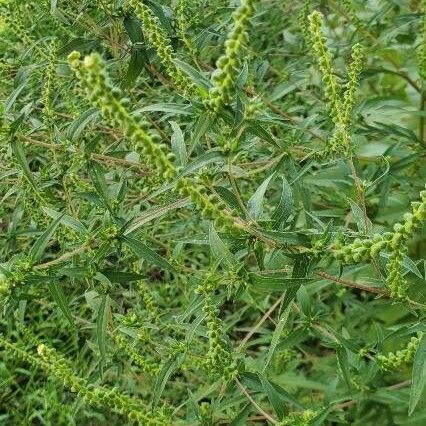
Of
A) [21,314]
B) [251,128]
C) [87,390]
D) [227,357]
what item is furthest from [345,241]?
[21,314]

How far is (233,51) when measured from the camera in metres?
0.97

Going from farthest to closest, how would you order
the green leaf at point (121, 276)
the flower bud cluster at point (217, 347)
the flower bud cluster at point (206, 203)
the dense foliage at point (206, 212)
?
the green leaf at point (121, 276) → the flower bud cluster at point (217, 347) → the dense foliage at point (206, 212) → the flower bud cluster at point (206, 203)

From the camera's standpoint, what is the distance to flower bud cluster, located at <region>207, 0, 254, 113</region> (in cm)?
95

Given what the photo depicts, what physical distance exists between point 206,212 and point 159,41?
22.5 inches

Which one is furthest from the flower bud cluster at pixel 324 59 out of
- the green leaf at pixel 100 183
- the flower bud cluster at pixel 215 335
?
the green leaf at pixel 100 183

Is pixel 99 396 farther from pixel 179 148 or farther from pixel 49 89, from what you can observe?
pixel 49 89

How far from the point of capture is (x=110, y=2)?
2.07 m

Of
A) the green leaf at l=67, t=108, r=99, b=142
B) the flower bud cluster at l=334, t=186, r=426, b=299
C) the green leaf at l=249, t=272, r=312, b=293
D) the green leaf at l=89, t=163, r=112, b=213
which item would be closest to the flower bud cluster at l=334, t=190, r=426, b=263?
the flower bud cluster at l=334, t=186, r=426, b=299

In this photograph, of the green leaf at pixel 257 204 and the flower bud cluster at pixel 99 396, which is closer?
the green leaf at pixel 257 204

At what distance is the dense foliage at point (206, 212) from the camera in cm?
130

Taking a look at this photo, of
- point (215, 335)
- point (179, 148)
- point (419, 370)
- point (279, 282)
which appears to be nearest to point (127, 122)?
point (179, 148)

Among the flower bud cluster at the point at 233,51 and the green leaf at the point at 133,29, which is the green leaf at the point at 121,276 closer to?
the flower bud cluster at the point at 233,51

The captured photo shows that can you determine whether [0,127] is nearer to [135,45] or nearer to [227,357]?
[135,45]

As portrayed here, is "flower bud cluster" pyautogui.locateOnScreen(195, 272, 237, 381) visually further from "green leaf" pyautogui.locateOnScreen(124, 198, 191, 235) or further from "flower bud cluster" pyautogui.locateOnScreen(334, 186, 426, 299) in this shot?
"flower bud cluster" pyautogui.locateOnScreen(334, 186, 426, 299)
